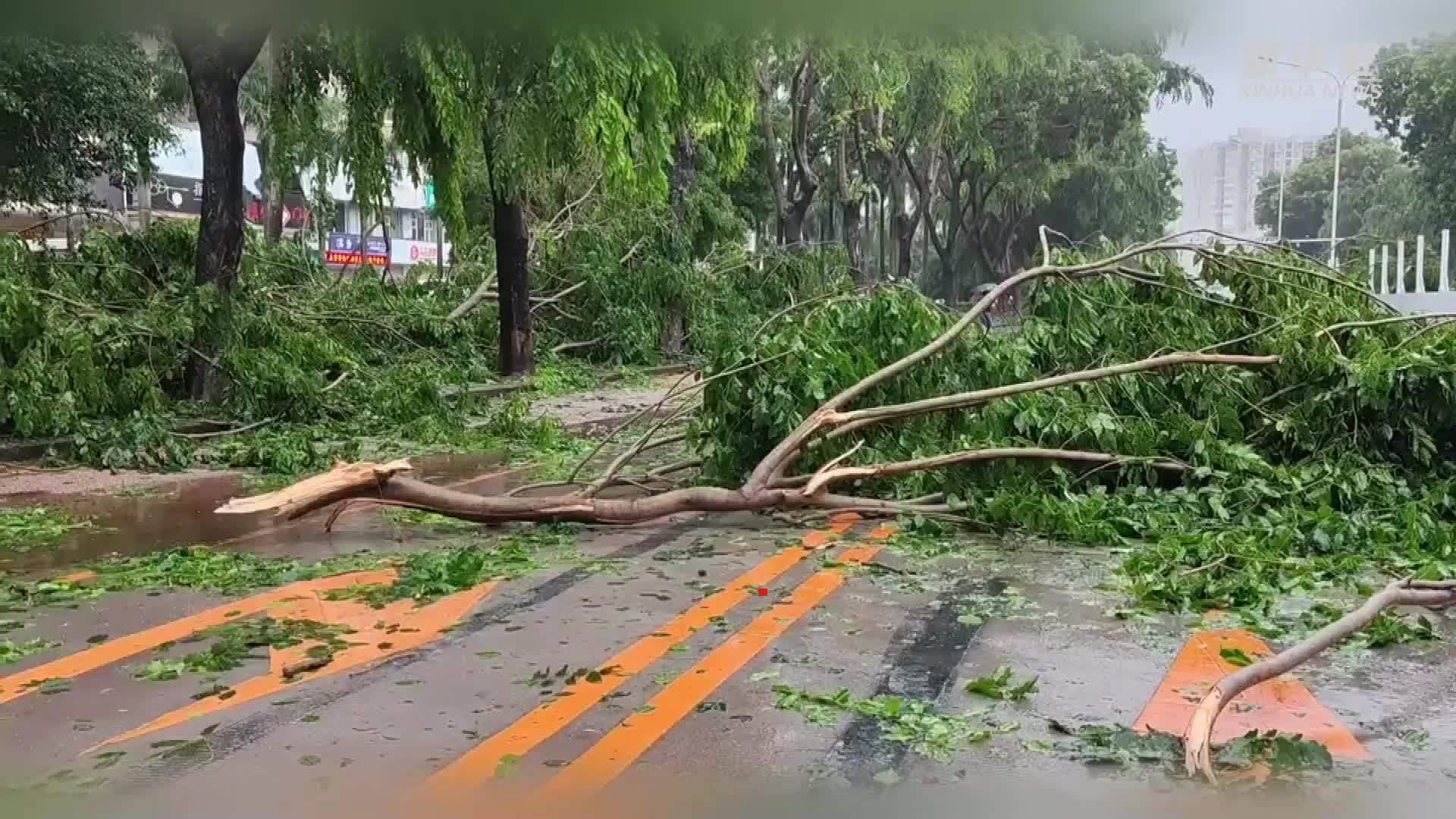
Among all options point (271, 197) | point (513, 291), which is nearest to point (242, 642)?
point (513, 291)

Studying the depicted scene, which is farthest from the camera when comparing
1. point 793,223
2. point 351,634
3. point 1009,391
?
point 793,223

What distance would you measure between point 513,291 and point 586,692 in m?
14.9

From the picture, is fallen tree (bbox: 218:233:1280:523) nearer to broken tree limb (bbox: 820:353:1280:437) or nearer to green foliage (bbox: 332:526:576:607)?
broken tree limb (bbox: 820:353:1280:437)

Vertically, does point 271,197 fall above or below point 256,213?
below

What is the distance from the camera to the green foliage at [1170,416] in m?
6.83

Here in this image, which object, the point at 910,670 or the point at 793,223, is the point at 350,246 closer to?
the point at 793,223

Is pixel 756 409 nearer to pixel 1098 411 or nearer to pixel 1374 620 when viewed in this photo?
pixel 1098 411

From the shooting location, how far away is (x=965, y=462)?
24.4ft

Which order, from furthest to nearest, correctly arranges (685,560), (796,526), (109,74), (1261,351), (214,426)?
1. (109,74)
2. (214,426)
3. (1261,351)
4. (796,526)
5. (685,560)

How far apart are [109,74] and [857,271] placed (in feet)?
46.3

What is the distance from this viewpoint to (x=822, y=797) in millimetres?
3188

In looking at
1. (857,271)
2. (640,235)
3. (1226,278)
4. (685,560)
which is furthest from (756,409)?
(857,271)

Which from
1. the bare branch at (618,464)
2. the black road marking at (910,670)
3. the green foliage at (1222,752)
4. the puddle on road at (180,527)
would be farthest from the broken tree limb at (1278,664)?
the puddle on road at (180,527)

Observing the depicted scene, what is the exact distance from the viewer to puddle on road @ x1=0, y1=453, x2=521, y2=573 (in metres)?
6.68
